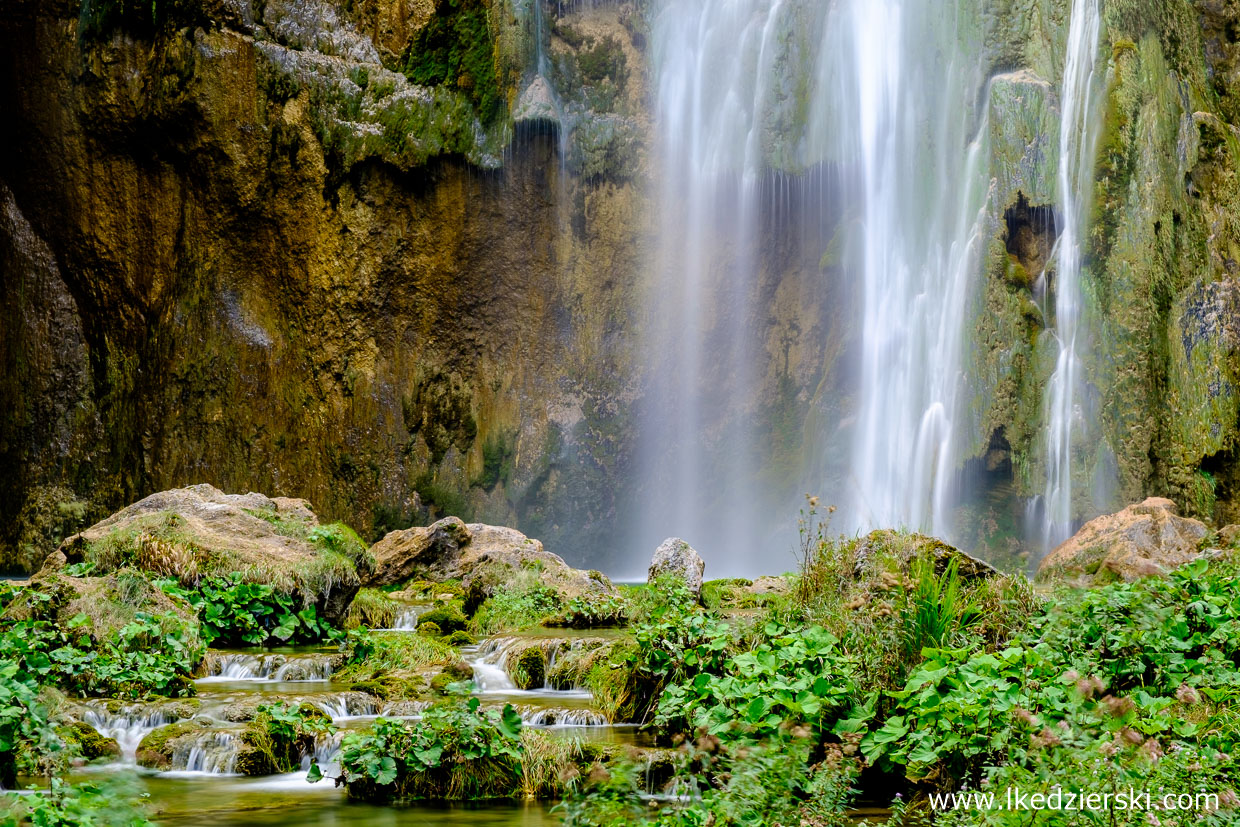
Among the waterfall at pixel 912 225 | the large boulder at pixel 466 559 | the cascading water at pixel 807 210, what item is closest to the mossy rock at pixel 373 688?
the large boulder at pixel 466 559

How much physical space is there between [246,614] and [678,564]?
4814 millimetres

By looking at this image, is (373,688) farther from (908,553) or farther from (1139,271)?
(1139,271)

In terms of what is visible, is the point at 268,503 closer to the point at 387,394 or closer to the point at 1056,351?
the point at 387,394

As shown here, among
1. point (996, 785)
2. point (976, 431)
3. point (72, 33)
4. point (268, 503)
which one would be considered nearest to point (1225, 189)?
point (976, 431)

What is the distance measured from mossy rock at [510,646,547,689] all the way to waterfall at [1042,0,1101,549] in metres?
15.6

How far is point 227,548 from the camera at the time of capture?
440 inches

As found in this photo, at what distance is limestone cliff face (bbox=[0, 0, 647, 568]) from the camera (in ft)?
81.0

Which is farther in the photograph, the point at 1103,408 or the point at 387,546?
the point at 1103,408

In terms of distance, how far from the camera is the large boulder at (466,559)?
1461 centimetres

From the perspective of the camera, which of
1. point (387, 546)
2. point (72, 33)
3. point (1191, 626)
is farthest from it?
point (72, 33)

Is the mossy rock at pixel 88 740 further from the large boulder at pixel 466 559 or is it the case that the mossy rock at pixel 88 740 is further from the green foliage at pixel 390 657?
the large boulder at pixel 466 559

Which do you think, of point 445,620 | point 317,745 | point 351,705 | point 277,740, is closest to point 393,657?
point 351,705

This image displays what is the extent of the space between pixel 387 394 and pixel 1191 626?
71.6 ft

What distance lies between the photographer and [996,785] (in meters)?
4.44
